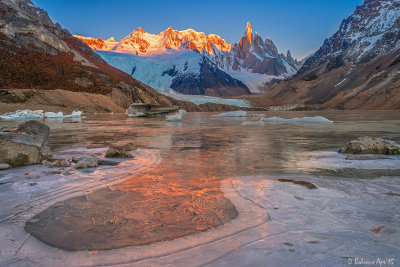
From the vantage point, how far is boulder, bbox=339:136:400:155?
222 inches

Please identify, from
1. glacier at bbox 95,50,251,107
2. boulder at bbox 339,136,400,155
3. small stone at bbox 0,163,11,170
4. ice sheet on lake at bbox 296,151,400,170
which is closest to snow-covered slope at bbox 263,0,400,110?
glacier at bbox 95,50,251,107

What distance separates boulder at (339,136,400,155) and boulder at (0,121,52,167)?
20.3 feet

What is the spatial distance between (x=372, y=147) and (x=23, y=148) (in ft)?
22.7

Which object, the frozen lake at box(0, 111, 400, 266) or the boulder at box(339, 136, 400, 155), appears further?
the boulder at box(339, 136, 400, 155)

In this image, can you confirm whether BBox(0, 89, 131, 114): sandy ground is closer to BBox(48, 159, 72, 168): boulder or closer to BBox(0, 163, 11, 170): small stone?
BBox(0, 163, 11, 170): small stone

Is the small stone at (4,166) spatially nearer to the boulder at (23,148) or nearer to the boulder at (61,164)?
the boulder at (23,148)

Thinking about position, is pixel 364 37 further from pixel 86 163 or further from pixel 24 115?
pixel 86 163

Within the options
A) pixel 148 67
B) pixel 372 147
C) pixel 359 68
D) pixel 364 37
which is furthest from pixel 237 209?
pixel 364 37

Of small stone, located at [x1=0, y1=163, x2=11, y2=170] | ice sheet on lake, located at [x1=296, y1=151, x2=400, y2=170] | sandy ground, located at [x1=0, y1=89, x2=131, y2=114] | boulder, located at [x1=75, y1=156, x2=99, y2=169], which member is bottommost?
small stone, located at [x1=0, y1=163, x2=11, y2=170]

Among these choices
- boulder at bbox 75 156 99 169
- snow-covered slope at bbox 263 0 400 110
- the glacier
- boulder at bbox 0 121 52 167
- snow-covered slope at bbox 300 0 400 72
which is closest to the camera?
boulder at bbox 75 156 99 169

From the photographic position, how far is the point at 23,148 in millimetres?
4793

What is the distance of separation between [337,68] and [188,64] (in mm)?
84502

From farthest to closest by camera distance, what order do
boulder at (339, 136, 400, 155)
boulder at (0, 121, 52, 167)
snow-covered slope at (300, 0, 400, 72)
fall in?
snow-covered slope at (300, 0, 400, 72) → boulder at (339, 136, 400, 155) → boulder at (0, 121, 52, 167)

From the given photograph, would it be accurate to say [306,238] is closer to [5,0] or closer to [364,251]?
[364,251]
